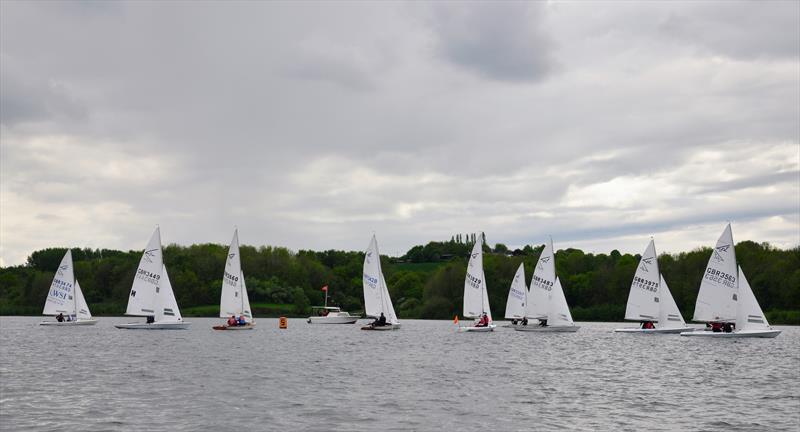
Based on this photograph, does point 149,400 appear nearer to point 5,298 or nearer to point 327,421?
point 327,421

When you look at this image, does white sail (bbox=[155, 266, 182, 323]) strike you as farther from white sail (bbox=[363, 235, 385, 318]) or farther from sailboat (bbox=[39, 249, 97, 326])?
white sail (bbox=[363, 235, 385, 318])

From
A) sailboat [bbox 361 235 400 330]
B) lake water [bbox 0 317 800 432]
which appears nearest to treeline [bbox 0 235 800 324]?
sailboat [bbox 361 235 400 330]

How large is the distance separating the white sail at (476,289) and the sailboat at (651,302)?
13.4 metres

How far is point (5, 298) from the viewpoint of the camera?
151m

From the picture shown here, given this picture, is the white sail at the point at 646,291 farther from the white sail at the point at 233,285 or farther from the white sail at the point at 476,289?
the white sail at the point at 233,285

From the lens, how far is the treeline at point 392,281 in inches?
4222

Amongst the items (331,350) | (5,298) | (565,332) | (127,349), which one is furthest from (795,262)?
(5,298)

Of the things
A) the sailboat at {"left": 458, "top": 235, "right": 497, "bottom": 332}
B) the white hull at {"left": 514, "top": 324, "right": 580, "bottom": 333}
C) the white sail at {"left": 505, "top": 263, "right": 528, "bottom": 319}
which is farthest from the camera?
the white sail at {"left": 505, "top": 263, "right": 528, "bottom": 319}

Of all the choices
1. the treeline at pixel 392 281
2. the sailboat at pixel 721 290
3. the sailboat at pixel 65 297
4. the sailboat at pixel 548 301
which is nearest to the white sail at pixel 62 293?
the sailboat at pixel 65 297

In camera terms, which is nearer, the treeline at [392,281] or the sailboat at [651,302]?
the sailboat at [651,302]

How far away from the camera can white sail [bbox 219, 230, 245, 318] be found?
81.1 metres

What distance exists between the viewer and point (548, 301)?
2990 inches

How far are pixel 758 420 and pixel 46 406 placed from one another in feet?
72.4

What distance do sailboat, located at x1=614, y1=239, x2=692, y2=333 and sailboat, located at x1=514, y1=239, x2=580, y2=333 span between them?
5.44 metres
